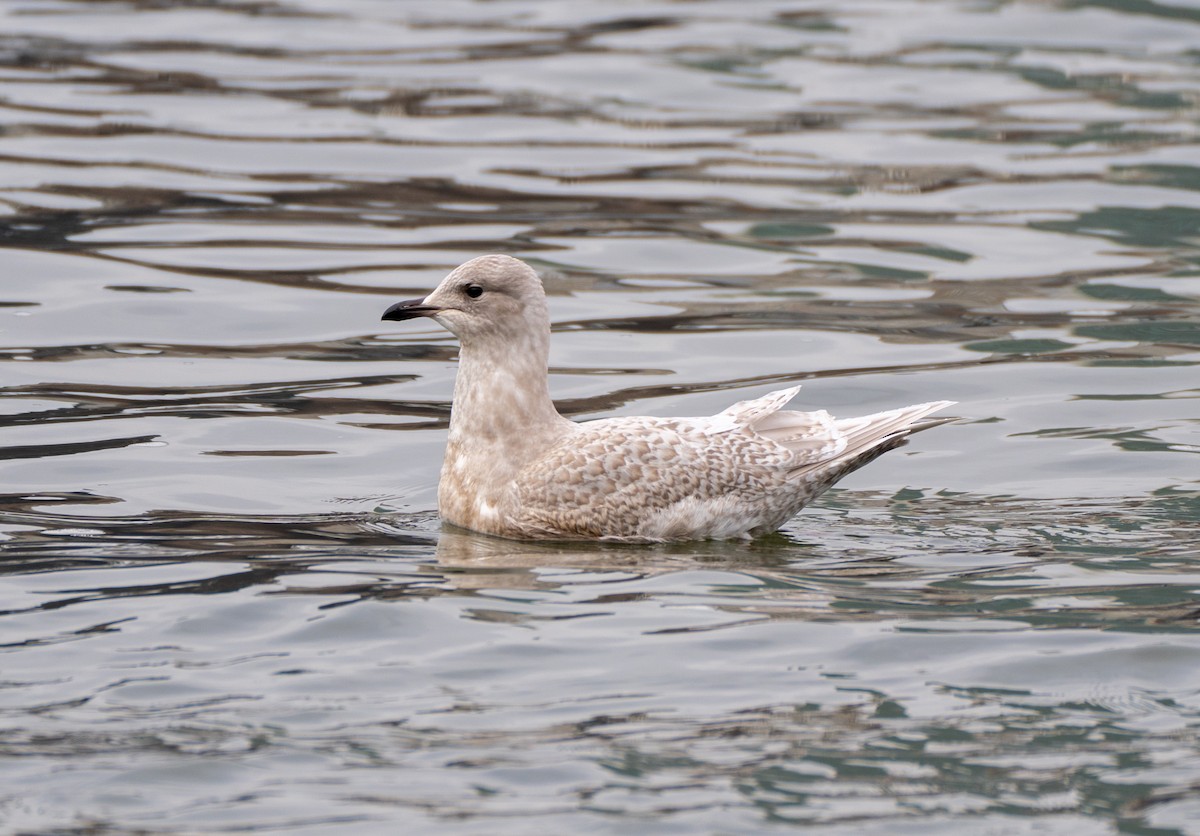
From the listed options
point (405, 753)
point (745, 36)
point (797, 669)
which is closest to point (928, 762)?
point (797, 669)

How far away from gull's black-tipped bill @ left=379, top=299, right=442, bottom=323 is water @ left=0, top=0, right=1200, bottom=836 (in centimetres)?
109

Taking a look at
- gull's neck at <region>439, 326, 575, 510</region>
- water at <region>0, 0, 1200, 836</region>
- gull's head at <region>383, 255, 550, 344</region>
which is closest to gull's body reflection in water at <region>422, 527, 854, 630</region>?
water at <region>0, 0, 1200, 836</region>

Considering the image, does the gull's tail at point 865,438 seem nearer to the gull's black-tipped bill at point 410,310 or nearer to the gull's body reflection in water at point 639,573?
the gull's body reflection in water at point 639,573

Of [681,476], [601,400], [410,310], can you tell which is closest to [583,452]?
[681,476]

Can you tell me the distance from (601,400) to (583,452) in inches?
120

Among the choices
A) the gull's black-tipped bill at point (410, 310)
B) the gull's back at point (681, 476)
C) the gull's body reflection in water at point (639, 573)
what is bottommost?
the gull's body reflection in water at point (639, 573)

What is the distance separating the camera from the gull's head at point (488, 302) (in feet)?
32.1

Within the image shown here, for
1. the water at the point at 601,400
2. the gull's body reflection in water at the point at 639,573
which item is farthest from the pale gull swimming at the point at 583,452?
the water at the point at 601,400

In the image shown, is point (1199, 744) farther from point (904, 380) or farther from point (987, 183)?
point (987, 183)

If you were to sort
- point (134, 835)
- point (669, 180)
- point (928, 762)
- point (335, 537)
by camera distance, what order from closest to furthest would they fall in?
point (134, 835) < point (928, 762) < point (335, 537) < point (669, 180)

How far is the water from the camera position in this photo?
22.5 ft

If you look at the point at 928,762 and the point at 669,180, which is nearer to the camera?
the point at 928,762

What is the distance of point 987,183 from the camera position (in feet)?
60.6

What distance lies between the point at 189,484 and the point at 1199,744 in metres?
5.73
